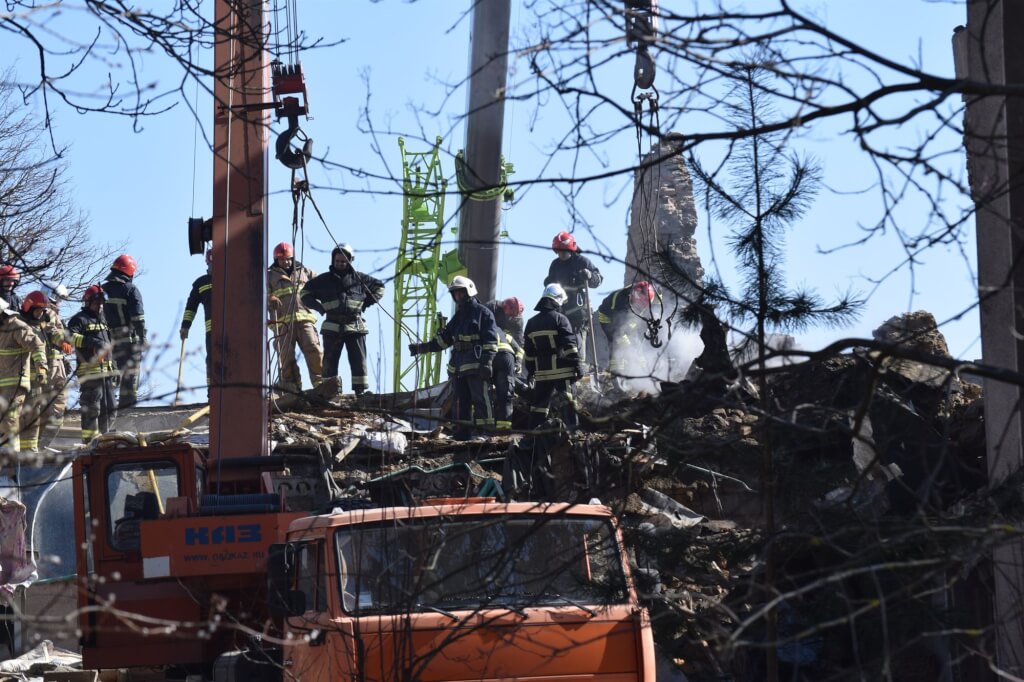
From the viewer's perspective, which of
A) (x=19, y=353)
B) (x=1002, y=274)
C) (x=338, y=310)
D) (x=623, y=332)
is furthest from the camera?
(x=623, y=332)

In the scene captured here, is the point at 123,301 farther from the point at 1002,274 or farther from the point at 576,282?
the point at 1002,274

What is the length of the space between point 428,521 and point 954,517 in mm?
2548

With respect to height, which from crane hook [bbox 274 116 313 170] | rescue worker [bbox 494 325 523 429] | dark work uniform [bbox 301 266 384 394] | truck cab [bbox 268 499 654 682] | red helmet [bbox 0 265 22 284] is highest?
crane hook [bbox 274 116 313 170]

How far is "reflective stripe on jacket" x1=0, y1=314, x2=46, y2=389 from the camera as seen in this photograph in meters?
13.4

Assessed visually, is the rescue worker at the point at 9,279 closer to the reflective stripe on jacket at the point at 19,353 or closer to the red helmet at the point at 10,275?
the red helmet at the point at 10,275

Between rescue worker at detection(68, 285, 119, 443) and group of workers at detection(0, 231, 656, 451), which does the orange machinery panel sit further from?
rescue worker at detection(68, 285, 119, 443)

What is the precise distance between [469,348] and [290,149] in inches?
146

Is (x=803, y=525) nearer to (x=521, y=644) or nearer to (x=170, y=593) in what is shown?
(x=521, y=644)

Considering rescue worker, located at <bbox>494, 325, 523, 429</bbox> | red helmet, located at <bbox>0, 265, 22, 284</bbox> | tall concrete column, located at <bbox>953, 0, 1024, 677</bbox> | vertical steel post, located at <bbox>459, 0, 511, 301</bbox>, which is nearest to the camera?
red helmet, located at <bbox>0, 265, 22, 284</bbox>

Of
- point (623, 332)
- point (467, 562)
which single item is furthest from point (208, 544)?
point (623, 332)

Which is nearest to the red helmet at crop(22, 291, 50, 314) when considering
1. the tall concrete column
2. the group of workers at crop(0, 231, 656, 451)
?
the group of workers at crop(0, 231, 656, 451)

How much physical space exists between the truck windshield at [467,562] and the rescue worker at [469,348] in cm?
711

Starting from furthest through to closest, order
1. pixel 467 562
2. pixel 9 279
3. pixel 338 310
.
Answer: pixel 338 310, pixel 9 279, pixel 467 562

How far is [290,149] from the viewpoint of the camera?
10.9m
